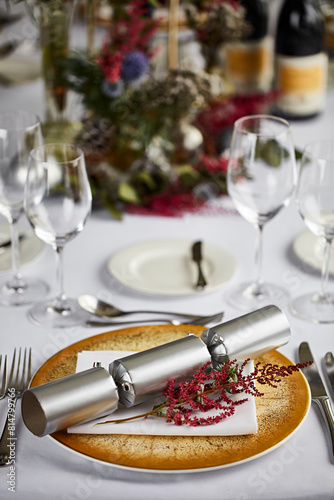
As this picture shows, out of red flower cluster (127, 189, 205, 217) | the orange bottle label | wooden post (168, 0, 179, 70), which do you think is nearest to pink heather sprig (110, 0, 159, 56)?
wooden post (168, 0, 179, 70)

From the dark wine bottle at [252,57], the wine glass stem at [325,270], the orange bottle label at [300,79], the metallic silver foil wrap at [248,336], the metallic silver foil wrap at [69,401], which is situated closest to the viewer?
the metallic silver foil wrap at [69,401]

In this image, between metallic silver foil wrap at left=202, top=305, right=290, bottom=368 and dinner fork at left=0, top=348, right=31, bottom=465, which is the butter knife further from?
dinner fork at left=0, top=348, right=31, bottom=465

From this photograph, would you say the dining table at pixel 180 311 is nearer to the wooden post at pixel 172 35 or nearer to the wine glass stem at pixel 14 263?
the wine glass stem at pixel 14 263

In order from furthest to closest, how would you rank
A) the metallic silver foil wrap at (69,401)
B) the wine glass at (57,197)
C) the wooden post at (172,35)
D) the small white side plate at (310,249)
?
1. the wooden post at (172,35)
2. the small white side plate at (310,249)
3. the wine glass at (57,197)
4. the metallic silver foil wrap at (69,401)

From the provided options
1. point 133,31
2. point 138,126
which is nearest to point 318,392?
point 138,126

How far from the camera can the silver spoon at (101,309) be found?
1012 mm

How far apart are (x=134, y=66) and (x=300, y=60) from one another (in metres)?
0.55

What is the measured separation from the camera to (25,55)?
7.41 ft

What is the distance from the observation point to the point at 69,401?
0.69 meters

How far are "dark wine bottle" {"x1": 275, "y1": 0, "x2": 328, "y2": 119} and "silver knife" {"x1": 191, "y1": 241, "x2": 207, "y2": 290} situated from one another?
2.33 feet

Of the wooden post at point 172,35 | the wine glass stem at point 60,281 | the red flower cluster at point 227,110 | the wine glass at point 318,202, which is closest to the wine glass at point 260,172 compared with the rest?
the wine glass at point 318,202

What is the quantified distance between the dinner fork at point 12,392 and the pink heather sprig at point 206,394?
0.36 ft

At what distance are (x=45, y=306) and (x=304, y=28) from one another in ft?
3.71

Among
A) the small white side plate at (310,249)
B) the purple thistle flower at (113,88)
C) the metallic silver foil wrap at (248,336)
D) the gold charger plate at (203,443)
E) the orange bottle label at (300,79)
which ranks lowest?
the small white side plate at (310,249)
